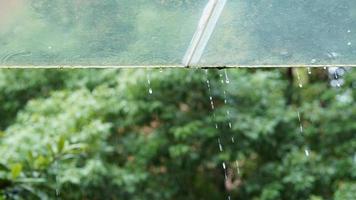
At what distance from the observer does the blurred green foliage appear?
5.15 meters

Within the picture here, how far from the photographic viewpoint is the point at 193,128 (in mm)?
5340

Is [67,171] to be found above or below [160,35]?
below

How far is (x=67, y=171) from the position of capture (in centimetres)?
477

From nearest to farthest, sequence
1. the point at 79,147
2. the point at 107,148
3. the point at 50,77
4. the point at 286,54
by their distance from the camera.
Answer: the point at 286,54 < the point at 79,147 < the point at 107,148 < the point at 50,77

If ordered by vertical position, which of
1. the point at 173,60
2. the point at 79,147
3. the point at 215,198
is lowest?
the point at 215,198

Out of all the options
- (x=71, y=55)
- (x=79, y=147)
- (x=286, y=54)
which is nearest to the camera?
(x=71, y=55)

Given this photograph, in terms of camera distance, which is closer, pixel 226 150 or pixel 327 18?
pixel 327 18

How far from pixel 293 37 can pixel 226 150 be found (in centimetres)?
347

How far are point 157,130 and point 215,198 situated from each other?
2.71ft

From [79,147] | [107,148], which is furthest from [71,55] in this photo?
[107,148]

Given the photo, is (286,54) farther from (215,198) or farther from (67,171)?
(215,198)

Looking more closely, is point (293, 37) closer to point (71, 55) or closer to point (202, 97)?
point (71, 55)

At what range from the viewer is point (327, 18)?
2.02 m

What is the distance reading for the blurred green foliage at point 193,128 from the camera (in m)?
5.15
